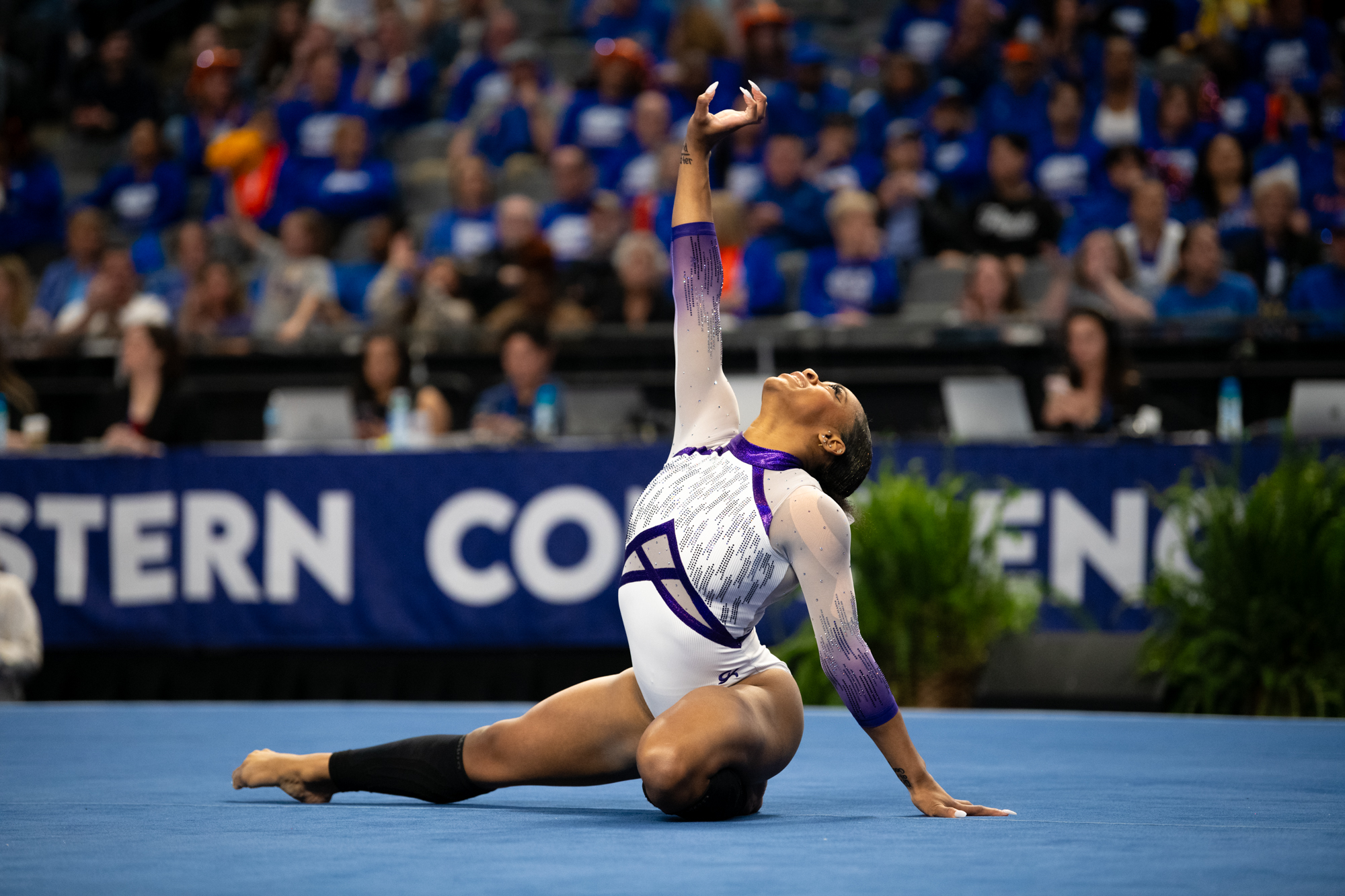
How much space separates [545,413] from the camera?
7996 mm

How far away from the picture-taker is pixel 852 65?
1262cm

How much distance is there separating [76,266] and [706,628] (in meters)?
9.53

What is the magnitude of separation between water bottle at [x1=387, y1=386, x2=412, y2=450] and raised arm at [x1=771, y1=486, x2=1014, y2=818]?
4.18 m

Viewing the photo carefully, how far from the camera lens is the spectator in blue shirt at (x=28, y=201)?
12992mm

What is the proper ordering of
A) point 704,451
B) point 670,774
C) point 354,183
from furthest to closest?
point 354,183 → point 704,451 → point 670,774

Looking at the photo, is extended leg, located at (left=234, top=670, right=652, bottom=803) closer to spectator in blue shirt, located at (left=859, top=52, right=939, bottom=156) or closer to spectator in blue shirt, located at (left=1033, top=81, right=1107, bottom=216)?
spectator in blue shirt, located at (left=1033, top=81, right=1107, bottom=216)

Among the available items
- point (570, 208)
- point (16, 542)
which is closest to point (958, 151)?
point (570, 208)

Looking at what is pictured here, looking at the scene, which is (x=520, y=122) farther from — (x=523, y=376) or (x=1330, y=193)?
(x=1330, y=193)

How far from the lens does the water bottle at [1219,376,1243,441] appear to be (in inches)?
303

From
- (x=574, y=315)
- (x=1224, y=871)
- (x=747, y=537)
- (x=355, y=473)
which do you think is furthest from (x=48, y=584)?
(x=1224, y=871)

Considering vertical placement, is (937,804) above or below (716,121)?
below

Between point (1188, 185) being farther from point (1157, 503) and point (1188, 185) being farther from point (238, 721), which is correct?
point (238, 721)

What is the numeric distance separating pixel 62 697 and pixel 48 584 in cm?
61

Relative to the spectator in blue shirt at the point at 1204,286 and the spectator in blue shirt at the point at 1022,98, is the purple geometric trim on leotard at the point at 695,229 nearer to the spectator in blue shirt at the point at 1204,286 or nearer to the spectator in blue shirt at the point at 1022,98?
the spectator in blue shirt at the point at 1204,286
